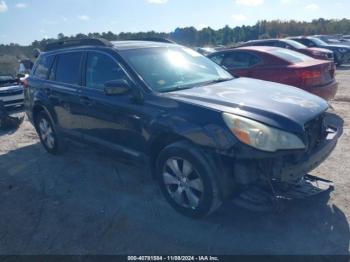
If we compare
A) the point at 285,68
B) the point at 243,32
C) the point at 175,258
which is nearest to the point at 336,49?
the point at 285,68

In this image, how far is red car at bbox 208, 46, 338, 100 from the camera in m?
6.96

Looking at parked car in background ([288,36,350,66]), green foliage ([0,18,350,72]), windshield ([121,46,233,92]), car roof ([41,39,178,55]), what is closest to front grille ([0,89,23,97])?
car roof ([41,39,178,55])

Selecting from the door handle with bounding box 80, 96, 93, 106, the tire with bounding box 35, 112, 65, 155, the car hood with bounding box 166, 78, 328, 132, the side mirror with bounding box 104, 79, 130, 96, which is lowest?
the tire with bounding box 35, 112, 65, 155

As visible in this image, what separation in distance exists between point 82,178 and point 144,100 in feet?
6.15

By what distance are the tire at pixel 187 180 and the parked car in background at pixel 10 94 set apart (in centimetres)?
651

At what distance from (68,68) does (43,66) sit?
1034 millimetres

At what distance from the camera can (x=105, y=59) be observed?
448 centimetres

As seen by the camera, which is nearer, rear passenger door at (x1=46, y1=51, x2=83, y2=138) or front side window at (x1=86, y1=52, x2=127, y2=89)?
front side window at (x1=86, y1=52, x2=127, y2=89)

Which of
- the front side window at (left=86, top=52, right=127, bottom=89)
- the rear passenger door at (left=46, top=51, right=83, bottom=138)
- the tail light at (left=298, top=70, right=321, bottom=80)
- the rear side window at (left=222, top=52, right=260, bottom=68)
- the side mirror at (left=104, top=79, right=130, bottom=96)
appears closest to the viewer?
the side mirror at (left=104, top=79, right=130, bottom=96)

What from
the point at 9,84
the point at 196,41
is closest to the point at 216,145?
the point at 9,84

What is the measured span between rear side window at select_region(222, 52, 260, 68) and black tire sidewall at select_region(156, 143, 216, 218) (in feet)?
16.2

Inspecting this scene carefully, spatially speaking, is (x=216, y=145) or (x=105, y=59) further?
(x=105, y=59)

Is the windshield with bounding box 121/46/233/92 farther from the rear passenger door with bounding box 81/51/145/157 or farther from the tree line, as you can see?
the tree line

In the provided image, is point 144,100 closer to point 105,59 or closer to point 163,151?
point 163,151
